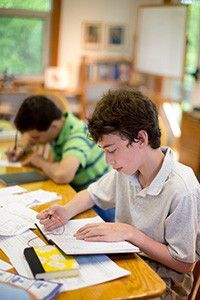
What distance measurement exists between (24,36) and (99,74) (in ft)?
3.57

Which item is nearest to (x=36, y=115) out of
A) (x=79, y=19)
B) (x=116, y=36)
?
(x=79, y=19)

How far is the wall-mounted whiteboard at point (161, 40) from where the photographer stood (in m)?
4.64

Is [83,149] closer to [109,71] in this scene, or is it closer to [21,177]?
[21,177]

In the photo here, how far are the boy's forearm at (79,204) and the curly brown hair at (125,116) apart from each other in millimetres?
327

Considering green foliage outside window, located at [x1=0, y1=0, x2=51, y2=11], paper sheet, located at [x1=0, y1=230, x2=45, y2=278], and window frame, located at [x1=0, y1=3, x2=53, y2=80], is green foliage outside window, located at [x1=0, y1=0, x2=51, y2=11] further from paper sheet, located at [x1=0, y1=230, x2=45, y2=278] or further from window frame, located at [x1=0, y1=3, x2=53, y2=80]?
paper sheet, located at [x1=0, y1=230, x2=45, y2=278]

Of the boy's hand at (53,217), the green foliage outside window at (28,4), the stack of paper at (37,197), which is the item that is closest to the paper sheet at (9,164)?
the stack of paper at (37,197)

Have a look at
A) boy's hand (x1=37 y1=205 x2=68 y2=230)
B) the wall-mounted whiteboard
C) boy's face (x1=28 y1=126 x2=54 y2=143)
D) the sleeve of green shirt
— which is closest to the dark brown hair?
boy's face (x1=28 y1=126 x2=54 y2=143)

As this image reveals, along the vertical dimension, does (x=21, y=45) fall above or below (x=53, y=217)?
above

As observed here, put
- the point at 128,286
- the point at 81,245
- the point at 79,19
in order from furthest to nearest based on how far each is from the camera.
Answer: the point at 79,19 < the point at 81,245 < the point at 128,286

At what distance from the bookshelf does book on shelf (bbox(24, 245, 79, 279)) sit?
13.8 ft

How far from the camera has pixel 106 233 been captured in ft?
4.27

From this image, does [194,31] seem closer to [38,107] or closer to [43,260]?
[38,107]

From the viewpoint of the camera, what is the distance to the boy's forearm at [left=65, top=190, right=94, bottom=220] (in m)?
1.55

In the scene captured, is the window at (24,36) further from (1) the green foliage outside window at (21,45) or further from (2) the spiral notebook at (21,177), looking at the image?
(2) the spiral notebook at (21,177)
